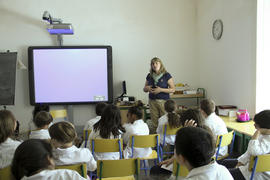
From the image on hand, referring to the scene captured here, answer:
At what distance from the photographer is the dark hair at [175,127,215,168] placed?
1.19 meters

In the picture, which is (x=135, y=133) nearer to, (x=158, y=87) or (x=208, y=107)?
(x=208, y=107)

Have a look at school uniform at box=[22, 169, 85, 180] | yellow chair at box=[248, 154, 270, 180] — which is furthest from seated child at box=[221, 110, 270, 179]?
school uniform at box=[22, 169, 85, 180]

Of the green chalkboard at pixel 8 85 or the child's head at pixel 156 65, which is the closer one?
the child's head at pixel 156 65

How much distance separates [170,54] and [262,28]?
7.42 ft

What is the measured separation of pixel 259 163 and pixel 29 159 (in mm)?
1580

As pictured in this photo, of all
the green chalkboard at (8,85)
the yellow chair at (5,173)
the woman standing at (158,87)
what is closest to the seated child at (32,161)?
the yellow chair at (5,173)

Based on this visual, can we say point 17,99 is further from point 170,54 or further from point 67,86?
point 170,54

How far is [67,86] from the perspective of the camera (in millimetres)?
5121

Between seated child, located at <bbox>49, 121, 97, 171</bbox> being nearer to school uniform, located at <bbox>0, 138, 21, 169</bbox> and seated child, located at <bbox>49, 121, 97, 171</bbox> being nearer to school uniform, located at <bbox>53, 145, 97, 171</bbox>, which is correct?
school uniform, located at <bbox>53, 145, 97, 171</bbox>

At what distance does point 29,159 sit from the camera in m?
1.22

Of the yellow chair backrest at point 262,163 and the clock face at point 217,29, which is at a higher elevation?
the clock face at point 217,29

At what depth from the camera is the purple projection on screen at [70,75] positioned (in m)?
5.04

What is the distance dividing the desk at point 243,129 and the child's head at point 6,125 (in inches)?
99.6

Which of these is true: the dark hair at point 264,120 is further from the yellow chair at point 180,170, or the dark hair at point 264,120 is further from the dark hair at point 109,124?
the dark hair at point 109,124
